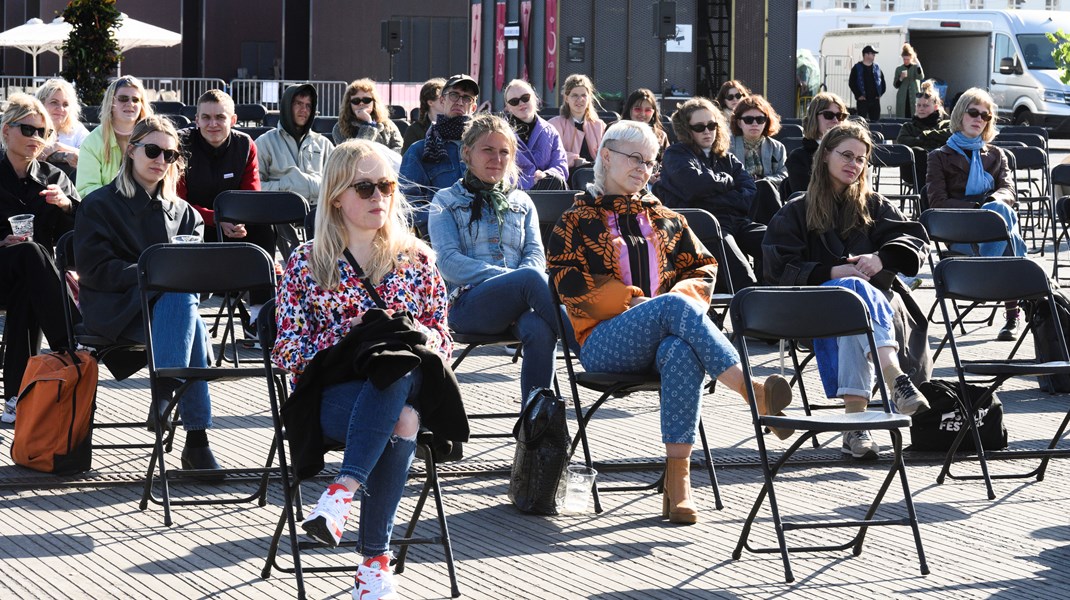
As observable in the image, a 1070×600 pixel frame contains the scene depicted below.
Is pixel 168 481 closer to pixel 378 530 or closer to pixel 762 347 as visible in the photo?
pixel 378 530

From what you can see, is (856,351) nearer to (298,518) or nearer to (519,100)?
(298,518)

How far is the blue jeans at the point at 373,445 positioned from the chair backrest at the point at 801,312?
1431 millimetres

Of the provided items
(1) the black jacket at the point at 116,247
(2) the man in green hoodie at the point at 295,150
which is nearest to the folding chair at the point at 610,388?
(1) the black jacket at the point at 116,247

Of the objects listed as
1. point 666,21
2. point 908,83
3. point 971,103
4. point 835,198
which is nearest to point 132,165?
point 835,198

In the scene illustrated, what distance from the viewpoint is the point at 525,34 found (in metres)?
24.2

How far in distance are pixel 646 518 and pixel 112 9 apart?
687 inches

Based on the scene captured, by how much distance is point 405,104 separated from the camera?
3288cm

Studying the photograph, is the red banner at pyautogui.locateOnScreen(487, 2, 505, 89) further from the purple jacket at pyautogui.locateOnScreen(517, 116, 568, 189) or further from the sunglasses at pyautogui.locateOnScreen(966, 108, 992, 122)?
the sunglasses at pyautogui.locateOnScreen(966, 108, 992, 122)

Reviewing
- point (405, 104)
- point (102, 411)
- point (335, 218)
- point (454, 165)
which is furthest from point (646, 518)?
point (405, 104)

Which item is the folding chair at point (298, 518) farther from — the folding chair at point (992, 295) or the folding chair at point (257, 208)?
the folding chair at point (257, 208)

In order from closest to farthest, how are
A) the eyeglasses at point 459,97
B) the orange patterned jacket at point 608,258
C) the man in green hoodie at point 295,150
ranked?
the orange patterned jacket at point 608,258
the eyeglasses at point 459,97
the man in green hoodie at point 295,150

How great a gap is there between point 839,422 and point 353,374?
167 cm

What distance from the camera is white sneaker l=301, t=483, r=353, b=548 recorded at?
470 cm

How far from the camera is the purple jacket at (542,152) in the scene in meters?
11.0
